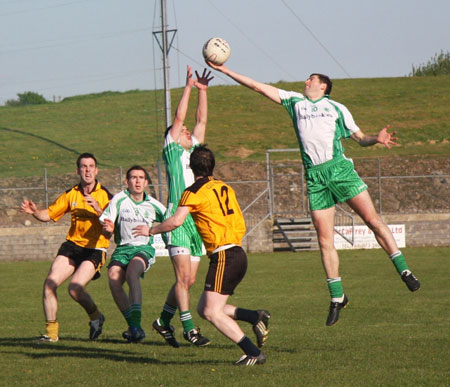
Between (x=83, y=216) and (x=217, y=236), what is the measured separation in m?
2.94

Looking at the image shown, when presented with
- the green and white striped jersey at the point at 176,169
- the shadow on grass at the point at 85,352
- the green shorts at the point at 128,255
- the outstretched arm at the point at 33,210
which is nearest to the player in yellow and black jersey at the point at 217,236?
the shadow on grass at the point at 85,352

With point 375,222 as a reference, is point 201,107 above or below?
above

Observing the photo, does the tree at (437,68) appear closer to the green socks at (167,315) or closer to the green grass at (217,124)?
the green grass at (217,124)

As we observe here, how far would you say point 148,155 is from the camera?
38.1 m

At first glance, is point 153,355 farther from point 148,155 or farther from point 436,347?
point 148,155

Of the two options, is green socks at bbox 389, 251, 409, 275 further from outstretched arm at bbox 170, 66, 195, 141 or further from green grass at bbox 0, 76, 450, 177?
green grass at bbox 0, 76, 450, 177

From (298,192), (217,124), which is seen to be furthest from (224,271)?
(217,124)

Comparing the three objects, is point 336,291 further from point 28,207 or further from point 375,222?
point 28,207

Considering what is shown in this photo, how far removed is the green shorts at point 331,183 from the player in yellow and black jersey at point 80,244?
2.58 metres

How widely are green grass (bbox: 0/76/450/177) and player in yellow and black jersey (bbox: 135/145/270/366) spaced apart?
998 inches

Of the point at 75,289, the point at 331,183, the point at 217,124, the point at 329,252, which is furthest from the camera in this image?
the point at 217,124

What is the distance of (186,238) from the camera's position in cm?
863

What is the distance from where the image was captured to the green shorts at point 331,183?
8.71 m

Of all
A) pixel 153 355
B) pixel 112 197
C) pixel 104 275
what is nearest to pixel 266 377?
pixel 153 355
